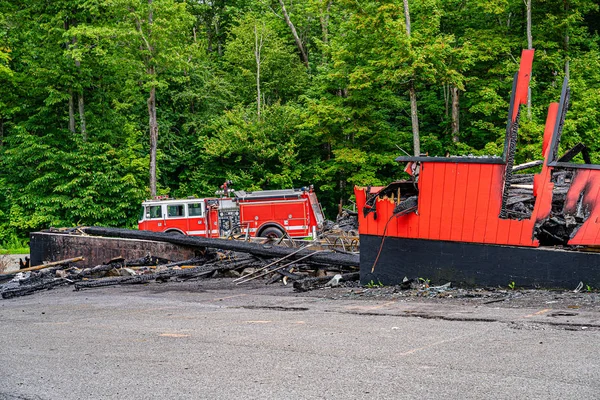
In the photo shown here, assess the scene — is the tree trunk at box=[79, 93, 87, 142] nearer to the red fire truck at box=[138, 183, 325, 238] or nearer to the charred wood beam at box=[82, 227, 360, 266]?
the red fire truck at box=[138, 183, 325, 238]

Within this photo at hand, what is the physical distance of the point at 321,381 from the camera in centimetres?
625

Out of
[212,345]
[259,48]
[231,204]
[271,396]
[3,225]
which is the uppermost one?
[259,48]

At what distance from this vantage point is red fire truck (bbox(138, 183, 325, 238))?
3089 cm

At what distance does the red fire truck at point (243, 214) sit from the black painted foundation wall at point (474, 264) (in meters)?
15.7

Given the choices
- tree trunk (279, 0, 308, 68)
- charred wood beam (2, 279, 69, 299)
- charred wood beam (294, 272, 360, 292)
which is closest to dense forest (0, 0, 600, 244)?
tree trunk (279, 0, 308, 68)

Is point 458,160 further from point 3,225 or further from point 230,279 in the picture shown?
point 3,225

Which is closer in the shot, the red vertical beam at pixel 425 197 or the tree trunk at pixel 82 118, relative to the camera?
the red vertical beam at pixel 425 197

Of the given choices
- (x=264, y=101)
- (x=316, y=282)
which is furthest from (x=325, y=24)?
(x=316, y=282)

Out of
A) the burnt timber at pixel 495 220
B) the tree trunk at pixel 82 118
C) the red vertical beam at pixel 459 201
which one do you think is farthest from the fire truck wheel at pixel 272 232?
the red vertical beam at pixel 459 201

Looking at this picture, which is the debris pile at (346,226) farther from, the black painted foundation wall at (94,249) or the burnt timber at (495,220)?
the burnt timber at (495,220)

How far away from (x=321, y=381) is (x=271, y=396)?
63cm

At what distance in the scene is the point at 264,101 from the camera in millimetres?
46625

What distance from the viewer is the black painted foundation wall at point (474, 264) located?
466 inches

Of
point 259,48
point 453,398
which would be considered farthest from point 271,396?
point 259,48
